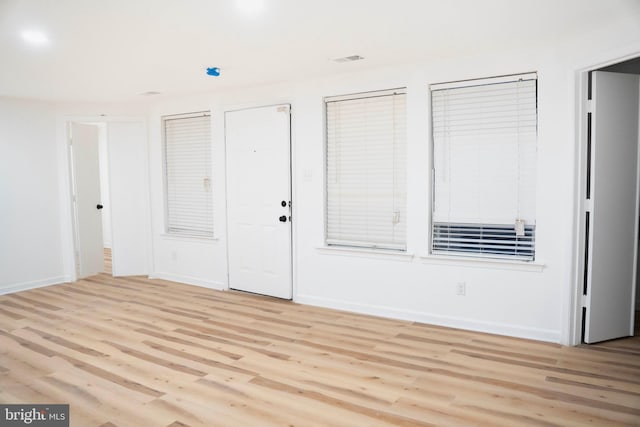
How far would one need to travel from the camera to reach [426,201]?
4.50 metres

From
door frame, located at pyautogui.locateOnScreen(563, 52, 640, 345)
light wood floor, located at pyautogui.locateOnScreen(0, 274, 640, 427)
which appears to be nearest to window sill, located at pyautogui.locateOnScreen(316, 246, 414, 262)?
light wood floor, located at pyautogui.locateOnScreen(0, 274, 640, 427)

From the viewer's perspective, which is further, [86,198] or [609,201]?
[86,198]

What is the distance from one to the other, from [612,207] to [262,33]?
3.12m

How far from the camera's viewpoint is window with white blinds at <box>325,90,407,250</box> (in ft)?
15.4

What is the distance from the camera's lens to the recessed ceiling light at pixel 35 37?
342 centimetres

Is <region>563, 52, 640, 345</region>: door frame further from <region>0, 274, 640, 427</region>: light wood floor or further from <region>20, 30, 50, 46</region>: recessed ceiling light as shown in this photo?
<region>20, 30, 50, 46</region>: recessed ceiling light

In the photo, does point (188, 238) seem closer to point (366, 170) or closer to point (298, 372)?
point (366, 170)

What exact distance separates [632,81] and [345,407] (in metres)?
3.46

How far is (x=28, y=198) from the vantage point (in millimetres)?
6305

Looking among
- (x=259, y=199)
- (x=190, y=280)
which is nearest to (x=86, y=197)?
(x=190, y=280)

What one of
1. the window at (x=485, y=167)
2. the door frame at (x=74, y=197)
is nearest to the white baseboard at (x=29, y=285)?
the door frame at (x=74, y=197)

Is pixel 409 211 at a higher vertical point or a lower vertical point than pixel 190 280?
higher

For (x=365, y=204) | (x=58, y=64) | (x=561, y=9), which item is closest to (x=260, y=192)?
(x=365, y=204)

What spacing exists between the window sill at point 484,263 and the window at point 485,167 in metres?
0.09
